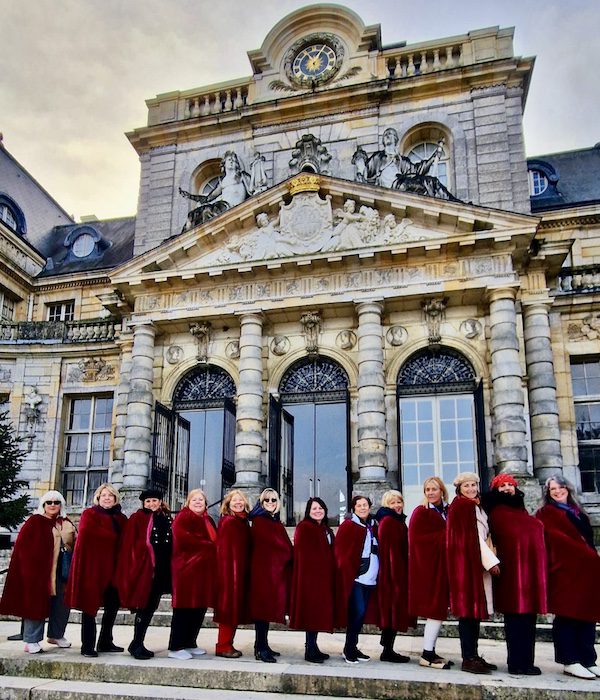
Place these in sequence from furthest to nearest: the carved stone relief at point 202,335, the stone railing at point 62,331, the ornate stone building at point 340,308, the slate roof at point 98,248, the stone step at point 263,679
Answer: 1. the slate roof at point 98,248
2. the stone railing at point 62,331
3. the carved stone relief at point 202,335
4. the ornate stone building at point 340,308
5. the stone step at point 263,679

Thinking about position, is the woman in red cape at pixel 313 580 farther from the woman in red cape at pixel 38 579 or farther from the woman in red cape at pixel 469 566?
the woman in red cape at pixel 38 579

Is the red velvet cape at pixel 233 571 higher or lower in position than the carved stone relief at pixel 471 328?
lower

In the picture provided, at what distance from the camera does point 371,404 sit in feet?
46.6

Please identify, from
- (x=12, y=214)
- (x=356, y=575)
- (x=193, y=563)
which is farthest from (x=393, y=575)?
(x=12, y=214)

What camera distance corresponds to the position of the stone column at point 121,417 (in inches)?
646

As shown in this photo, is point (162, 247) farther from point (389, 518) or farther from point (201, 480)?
point (389, 518)

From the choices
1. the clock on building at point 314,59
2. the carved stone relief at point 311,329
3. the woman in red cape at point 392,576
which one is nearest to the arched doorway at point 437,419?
the carved stone relief at point 311,329

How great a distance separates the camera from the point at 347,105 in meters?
18.8

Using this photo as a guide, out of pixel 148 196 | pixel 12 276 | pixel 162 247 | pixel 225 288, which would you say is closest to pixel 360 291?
pixel 225 288

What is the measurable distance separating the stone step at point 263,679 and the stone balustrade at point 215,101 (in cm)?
1688

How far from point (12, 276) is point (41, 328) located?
3.20 metres

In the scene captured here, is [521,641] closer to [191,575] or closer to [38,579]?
[191,575]

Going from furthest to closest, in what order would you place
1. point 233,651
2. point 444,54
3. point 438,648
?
1. point 444,54
2. point 438,648
3. point 233,651

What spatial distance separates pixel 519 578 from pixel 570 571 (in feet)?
1.60
